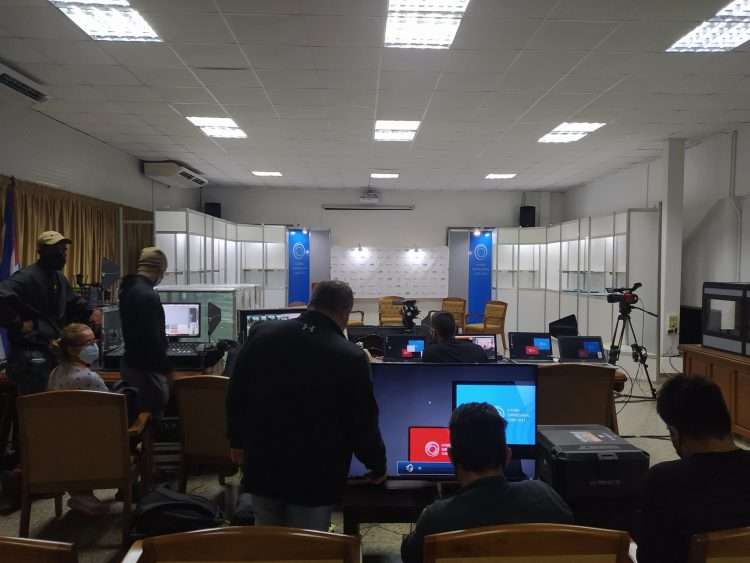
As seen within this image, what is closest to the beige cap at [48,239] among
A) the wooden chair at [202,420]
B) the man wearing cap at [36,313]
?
the man wearing cap at [36,313]

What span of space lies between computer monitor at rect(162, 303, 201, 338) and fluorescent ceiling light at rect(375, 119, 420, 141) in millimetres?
3063

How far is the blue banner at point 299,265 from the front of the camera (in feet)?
39.5

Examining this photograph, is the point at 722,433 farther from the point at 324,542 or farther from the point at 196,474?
the point at 196,474

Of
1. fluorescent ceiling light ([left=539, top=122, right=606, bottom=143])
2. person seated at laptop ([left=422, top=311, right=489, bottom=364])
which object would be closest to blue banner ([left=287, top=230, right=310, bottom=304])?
fluorescent ceiling light ([left=539, top=122, right=606, bottom=143])

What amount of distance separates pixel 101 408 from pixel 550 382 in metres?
→ 2.69

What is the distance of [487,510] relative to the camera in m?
1.49

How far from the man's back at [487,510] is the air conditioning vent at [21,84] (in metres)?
5.12

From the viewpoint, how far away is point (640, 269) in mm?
8062

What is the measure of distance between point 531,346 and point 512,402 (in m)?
3.17

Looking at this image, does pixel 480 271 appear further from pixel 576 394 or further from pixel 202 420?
pixel 202 420

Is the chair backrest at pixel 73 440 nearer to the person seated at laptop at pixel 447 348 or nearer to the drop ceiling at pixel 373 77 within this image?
the person seated at laptop at pixel 447 348

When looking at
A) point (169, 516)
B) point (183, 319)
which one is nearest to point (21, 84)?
point (183, 319)

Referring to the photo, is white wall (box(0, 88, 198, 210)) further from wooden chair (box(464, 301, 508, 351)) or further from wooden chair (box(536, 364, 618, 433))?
wooden chair (box(464, 301, 508, 351))

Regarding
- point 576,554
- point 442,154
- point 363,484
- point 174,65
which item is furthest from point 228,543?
point 442,154
